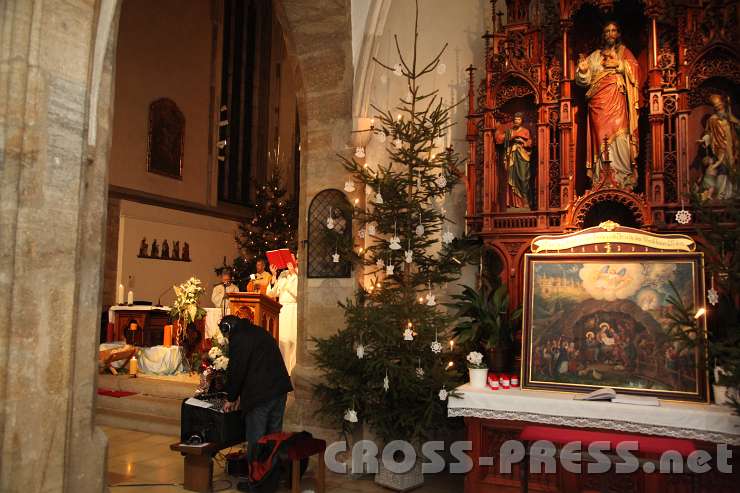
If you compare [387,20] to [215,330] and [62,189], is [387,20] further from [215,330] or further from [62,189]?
[215,330]

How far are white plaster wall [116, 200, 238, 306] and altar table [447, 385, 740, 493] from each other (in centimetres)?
1018

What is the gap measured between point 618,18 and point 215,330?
851 centimetres

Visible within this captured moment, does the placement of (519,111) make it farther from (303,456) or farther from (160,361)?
(160,361)

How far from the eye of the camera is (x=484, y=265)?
6.99m

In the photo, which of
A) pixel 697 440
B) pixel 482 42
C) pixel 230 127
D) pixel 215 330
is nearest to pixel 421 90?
pixel 482 42

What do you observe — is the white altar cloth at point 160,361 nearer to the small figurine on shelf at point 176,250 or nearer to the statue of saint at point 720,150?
the small figurine on shelf at point 176,250

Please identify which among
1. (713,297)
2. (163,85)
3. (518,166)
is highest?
(163,85)

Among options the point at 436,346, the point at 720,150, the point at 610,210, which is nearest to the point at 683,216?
the point at 720,150

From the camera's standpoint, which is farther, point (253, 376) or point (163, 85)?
point (163, 85)

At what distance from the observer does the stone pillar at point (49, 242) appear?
4.17 metres

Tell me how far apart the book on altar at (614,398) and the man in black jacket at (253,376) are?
274 cm

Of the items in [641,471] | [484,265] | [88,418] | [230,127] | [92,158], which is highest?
[230,127]

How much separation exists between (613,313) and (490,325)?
113 cm

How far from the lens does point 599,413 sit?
5211 millimetres
